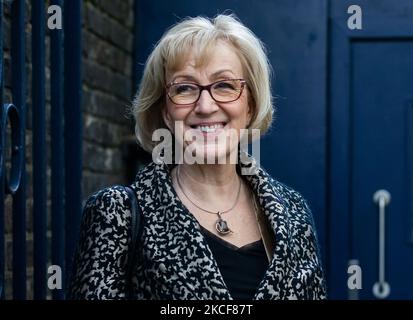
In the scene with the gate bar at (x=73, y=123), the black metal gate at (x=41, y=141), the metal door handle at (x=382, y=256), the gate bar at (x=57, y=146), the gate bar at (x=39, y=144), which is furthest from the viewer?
the metal door handle at (x=382, y=256)

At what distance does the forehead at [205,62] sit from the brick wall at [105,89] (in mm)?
1373

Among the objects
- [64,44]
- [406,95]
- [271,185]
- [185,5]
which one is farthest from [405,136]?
[271,185]

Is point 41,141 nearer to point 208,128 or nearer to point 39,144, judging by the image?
point 39,144

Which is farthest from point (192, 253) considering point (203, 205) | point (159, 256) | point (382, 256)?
point (382, 256)

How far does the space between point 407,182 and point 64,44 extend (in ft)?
5.55

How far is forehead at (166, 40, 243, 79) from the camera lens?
2.16m

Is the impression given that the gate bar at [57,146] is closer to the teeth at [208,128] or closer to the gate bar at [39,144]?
the gate bar at [39,144]

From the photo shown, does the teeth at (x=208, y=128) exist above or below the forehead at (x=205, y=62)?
below

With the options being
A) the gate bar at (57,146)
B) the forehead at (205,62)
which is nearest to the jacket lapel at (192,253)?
the forehead at (205,62)

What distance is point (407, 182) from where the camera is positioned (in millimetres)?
4242

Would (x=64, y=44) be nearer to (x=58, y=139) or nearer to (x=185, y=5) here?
(x=58, y=139)

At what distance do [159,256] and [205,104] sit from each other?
1.16ft

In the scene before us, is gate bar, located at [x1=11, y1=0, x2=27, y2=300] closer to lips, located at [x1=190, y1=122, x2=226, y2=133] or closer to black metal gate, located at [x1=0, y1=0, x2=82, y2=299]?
black metal gate, located at [x1=0, y1=0, x2=82, y2=299]

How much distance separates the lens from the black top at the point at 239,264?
2.08 m
